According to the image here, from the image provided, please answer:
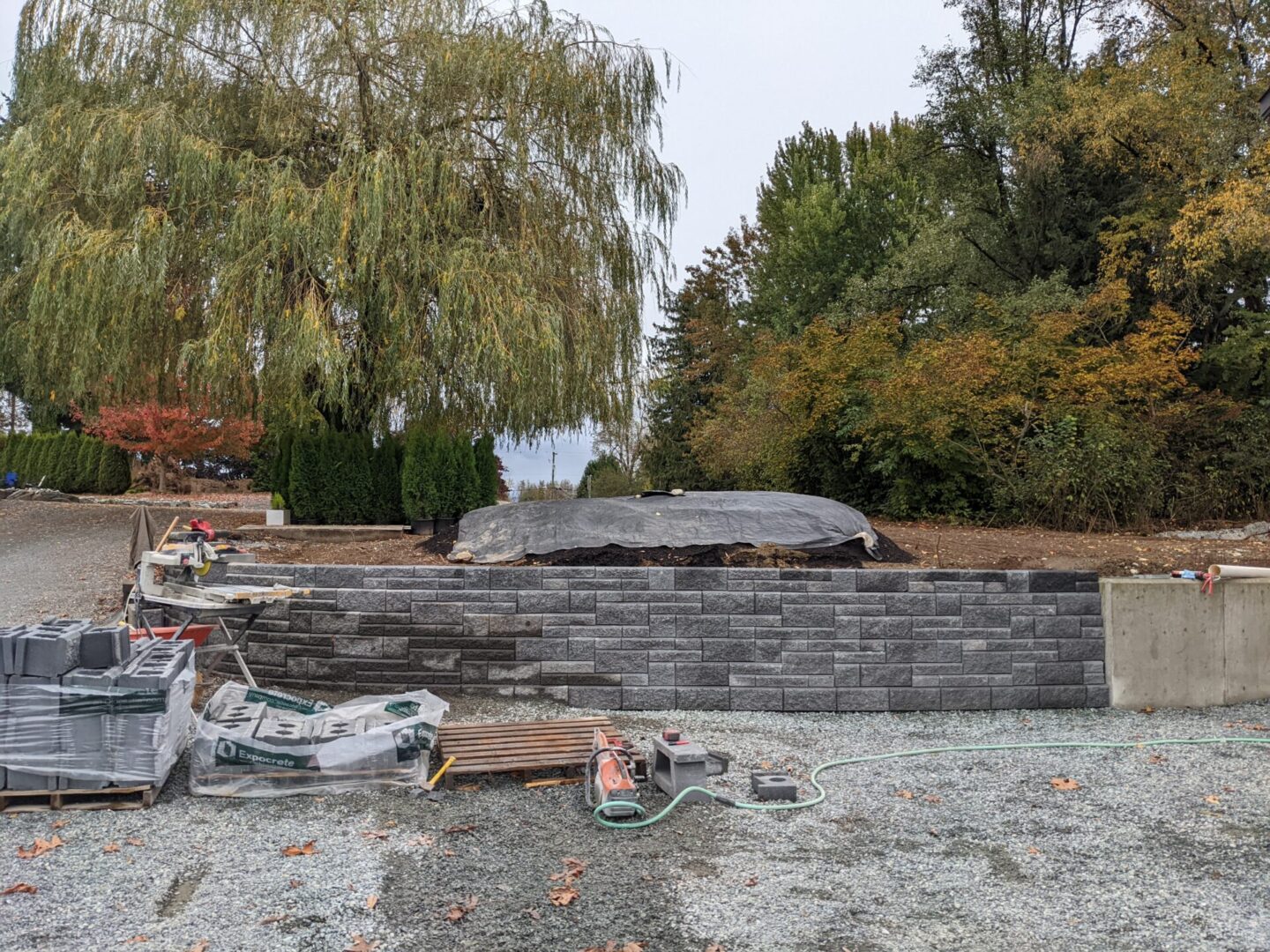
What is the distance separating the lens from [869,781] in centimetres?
448

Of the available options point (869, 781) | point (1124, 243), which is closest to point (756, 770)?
point (869, 781)

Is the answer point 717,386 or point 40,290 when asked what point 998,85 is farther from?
point 40,290

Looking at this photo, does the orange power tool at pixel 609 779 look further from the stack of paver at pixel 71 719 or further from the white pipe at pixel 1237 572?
the white pipe at pixel 1237 572

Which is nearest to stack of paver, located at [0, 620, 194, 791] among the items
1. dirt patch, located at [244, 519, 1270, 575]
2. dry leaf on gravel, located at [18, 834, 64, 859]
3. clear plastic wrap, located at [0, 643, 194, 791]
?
clear plastic wrap, located at [0, 643, 194, 791]

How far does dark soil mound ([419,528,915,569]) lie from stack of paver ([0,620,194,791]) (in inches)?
108

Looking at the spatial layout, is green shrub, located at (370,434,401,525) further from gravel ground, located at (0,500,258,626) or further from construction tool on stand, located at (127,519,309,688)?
construction tool on stand, located at (127,519,309,688)

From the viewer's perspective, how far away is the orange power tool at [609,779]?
152 inches

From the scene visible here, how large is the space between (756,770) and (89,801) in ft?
9.67

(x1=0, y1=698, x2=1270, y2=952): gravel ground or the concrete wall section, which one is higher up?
the concrete wall section

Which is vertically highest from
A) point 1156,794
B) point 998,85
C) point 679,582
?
point 998,85

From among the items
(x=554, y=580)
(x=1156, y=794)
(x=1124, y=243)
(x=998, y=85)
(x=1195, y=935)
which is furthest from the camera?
(x=998, y=85)

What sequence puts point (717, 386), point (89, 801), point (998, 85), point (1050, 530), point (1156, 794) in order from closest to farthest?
point (89, 801), point (1156, 794), point (1050, 530), point (998, 85), point (717, 386)

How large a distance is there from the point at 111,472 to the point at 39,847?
51.7ft

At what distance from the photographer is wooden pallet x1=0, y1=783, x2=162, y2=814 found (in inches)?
151
